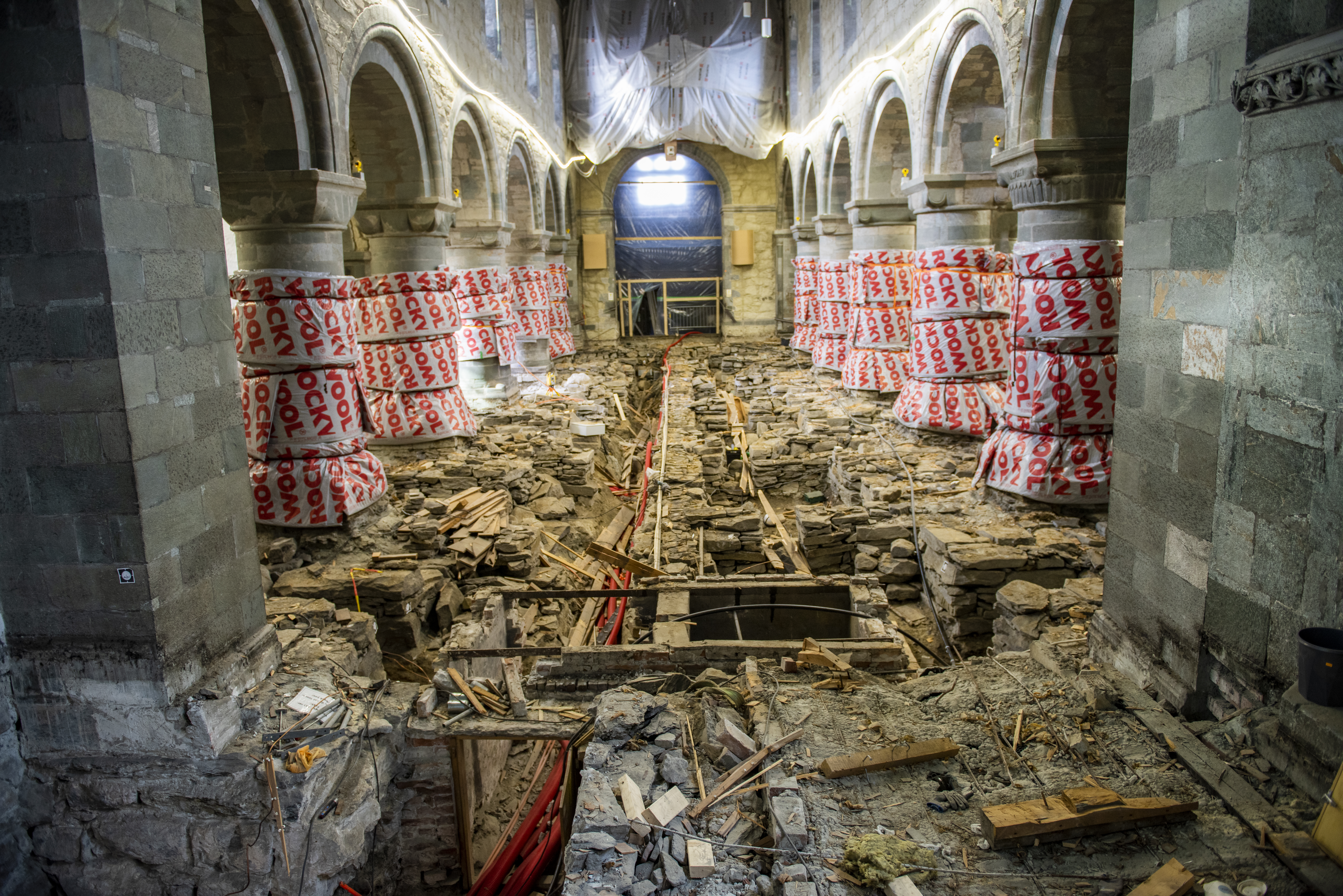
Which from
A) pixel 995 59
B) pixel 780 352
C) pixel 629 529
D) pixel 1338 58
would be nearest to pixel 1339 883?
pixel 1338 58

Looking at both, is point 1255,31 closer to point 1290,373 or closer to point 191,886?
point 1290,373

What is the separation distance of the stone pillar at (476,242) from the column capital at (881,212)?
559 cm

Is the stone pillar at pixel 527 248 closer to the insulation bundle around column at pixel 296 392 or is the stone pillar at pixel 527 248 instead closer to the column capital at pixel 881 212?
the column capital at pixel 881 212

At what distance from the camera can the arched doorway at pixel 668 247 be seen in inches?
1057

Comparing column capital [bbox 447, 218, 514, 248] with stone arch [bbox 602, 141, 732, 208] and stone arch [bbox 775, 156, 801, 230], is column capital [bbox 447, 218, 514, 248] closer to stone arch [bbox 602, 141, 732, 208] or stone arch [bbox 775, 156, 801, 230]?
stone arch [bbox 775, 156, 801, 230]

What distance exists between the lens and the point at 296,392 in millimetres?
7617

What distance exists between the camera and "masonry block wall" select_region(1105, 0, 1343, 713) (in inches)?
133

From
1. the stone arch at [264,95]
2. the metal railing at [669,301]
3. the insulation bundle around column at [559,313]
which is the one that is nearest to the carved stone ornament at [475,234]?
the insulation bundle around column at [559,313]

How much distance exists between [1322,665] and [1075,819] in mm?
1076

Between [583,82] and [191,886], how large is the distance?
22.2 m

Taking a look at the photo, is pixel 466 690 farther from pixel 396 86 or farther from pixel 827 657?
pixel 396 86

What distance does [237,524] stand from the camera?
505 cm

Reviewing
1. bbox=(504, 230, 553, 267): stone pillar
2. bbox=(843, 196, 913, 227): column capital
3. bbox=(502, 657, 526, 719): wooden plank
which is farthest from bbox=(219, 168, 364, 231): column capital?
bbox=(504, 230, 553, 267): stone pillar

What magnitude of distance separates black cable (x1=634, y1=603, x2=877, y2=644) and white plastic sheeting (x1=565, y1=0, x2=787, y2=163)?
62.2 ft
